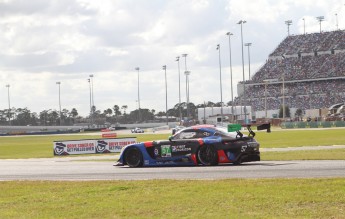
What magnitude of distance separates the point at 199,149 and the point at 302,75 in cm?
11717

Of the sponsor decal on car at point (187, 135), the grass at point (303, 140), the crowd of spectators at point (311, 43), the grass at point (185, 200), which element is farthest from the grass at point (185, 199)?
the crowd of spectators at point (311, 43)

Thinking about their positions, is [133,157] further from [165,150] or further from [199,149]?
[199,149]

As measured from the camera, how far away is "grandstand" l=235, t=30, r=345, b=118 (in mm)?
133000

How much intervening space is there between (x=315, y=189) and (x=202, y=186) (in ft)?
8.49

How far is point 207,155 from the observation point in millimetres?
23266

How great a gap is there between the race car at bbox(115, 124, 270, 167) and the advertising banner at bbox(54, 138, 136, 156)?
54.7ft

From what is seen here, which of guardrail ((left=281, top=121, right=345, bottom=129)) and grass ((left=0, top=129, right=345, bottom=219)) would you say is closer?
grass ((left=0, top=129, right=345, bottom=219))

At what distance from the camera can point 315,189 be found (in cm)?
1326

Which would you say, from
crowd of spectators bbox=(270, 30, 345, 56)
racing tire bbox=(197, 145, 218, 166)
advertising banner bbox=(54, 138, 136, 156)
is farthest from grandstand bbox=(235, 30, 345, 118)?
racing tire bbox=(197, 145, 218, 166)

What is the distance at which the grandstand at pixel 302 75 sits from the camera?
13300cm

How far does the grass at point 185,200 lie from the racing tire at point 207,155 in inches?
247

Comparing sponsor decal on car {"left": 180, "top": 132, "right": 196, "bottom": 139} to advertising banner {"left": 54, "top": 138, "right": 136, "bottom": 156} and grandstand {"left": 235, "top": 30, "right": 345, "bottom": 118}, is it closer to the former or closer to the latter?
advertising banner {"left": 54, "top": 138, "right": 136, "bottom": 156}

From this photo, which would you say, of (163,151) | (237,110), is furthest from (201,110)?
(163,151)

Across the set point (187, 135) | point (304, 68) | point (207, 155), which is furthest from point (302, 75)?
point (207, 155)
